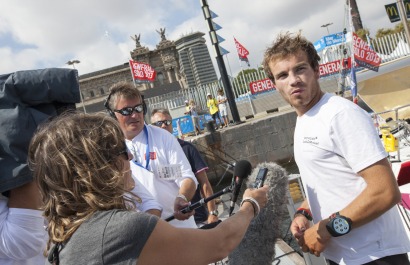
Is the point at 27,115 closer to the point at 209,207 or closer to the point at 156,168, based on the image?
the point at 156,168

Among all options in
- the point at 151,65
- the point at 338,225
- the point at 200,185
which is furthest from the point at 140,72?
the point at 151,65

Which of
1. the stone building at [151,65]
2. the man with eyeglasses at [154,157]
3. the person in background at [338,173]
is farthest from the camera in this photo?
the stone building at [151,65]

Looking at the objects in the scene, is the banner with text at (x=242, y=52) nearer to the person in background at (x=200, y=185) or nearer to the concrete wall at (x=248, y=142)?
the concrete wall at (x=248, y=142)

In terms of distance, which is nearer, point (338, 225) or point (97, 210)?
point (97, 210)

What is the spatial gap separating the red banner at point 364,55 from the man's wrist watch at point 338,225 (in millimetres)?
8896

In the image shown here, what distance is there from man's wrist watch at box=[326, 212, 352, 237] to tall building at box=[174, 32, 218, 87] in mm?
75922

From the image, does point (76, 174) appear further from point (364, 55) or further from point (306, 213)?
point (364, 55)

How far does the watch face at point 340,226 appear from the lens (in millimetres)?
1615

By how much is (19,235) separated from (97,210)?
720 millimetres

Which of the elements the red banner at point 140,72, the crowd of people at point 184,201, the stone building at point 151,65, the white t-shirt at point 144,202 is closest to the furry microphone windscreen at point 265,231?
the crowd of people at point 184,201

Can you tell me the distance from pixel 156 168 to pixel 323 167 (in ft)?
4.63

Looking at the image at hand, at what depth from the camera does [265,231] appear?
2490mm

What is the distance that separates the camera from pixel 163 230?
1.24m

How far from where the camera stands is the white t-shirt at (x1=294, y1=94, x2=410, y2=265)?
5.20 feet
